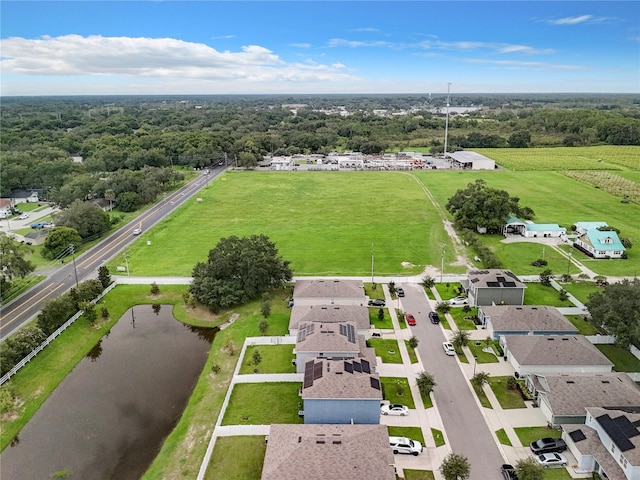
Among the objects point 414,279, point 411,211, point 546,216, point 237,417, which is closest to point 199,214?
point 411,211

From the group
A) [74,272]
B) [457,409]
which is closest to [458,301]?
[457,409]

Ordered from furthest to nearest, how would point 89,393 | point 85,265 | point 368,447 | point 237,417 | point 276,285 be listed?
point 85,265, point 276,285, point 89,393, point 237,417, point 368,447

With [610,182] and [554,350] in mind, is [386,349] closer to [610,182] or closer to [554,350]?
[554,350]

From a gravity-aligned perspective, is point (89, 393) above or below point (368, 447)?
below

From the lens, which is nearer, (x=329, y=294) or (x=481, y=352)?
(x=481, y=352)

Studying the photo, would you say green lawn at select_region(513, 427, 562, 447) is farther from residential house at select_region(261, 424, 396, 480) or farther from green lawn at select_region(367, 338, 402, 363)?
green lawn at select_region(367, 338, 402, 363)

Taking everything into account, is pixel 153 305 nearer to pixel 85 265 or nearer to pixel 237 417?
pixel 85 265
